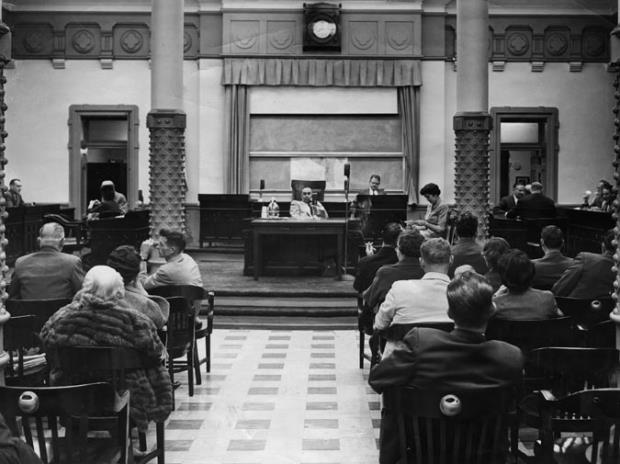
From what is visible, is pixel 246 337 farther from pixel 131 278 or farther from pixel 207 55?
pixel 207 55

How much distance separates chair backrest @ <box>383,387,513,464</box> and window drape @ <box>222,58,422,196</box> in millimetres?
14423

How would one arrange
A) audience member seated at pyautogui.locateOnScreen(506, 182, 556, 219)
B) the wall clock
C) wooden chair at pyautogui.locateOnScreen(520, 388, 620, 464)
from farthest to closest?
the wall clock < audience member seated at pyautogui.locateOnScreen(506, 182, 556, 219) < wooden chair at pyautogui.locateOnScreen(520, 388, 620, 464)

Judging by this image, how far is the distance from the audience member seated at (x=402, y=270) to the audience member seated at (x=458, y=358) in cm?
261

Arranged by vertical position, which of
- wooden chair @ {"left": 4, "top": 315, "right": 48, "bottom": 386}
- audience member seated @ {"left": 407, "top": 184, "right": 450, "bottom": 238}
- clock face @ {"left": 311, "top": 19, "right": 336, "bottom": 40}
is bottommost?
wooden chair @ {"left": 4, "top": 315, "right": 48, "bottom": 386}

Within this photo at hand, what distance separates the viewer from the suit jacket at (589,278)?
6.00 m

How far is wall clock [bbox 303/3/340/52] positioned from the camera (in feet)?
56.5

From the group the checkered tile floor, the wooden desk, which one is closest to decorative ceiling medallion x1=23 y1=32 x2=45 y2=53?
the wooden desk

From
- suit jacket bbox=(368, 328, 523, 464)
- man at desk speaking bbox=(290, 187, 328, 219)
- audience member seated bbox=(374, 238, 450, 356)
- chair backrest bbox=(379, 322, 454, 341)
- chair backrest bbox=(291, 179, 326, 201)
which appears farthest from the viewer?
chair backrest bbox=(291, 179, 326, 201)

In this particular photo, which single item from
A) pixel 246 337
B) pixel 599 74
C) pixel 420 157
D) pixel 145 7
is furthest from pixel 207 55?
pixel 246 337

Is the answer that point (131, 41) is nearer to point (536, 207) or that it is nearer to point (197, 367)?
point (536, 207)

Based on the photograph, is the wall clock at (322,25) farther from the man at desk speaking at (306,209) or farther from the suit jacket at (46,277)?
the suit jacket at (46,277)

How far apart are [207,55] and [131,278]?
42.3ft

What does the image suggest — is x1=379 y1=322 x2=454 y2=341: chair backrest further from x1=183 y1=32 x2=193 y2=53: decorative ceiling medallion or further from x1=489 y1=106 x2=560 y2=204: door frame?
x1=183 y1=32 x2=193 y2=53: decorative ceiling medallion

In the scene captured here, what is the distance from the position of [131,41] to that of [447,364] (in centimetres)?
1577
